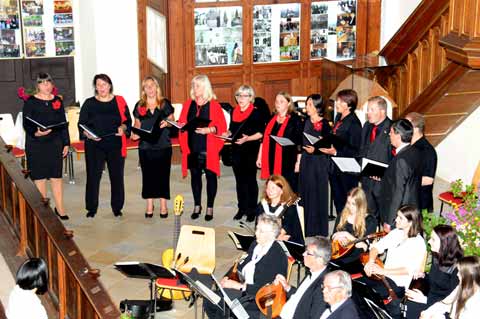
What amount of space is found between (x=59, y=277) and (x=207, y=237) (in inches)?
60.2

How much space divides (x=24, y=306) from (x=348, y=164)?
14.0 feet

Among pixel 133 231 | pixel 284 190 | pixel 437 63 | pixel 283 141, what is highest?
pixel 437 63

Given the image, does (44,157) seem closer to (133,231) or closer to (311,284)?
(133,231)

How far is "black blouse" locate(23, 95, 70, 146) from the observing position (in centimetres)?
1000

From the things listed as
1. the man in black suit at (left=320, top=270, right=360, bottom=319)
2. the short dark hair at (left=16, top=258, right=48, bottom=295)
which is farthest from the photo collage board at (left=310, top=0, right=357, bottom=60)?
the short dark hair at (left=16, top=258, right=48, bottom=295)

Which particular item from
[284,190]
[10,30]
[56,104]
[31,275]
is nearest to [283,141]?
[284,190]

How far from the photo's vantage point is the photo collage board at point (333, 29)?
45.2 ft

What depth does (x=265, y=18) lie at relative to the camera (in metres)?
13.5

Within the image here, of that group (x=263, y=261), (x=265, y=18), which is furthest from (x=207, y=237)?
(x=265, y=18)

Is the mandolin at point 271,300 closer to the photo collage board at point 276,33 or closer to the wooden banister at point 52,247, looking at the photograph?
the wooden banister at point 52,247

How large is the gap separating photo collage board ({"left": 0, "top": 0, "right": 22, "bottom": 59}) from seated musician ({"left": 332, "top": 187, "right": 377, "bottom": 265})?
8002 millimetres

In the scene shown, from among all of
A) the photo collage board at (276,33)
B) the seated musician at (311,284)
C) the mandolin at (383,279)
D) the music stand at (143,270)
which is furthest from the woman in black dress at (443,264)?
the photo collage board at (276,33)

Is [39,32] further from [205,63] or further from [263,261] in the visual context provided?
[263,261]

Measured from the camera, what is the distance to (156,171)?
10469 millimetres
